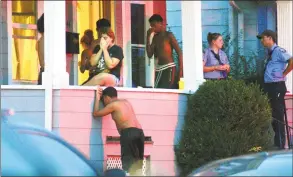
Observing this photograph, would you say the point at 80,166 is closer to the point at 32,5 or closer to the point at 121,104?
the point at 121,104

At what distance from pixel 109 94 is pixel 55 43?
112 cm

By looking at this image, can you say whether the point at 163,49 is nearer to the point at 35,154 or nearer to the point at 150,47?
the point at 150,47

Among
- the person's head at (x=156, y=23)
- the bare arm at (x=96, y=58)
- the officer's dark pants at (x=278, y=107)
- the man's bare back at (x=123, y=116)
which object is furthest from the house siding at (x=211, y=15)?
the man's bare back at (x=123, y=116)

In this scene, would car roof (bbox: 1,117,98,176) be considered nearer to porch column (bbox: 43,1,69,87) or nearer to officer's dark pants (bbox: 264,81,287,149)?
porch column (bbox: 43,1,69,87)

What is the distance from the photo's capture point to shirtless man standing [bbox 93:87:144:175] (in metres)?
13.2

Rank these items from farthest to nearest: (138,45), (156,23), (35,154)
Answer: (138,45) → (156,23) → (35,154)

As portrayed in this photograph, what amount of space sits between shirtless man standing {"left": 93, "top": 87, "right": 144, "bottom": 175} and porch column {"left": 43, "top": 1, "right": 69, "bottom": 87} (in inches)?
25.4

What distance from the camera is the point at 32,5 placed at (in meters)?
16.7

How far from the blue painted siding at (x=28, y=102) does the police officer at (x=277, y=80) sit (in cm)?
400

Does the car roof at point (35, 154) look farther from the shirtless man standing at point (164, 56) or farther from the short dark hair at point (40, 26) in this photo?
the shirtless man standing at point (164, 56)

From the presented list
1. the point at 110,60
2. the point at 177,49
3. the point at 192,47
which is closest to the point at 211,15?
the point at 177,49

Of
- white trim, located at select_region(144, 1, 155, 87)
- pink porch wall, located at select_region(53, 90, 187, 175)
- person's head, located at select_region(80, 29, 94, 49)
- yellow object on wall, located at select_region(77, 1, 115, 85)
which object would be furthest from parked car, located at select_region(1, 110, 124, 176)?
white trim, located at select_region(144, 1, 155, 87)

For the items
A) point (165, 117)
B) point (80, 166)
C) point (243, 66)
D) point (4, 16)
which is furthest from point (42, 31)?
point (80, 166)

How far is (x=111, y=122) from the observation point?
1400 cm
